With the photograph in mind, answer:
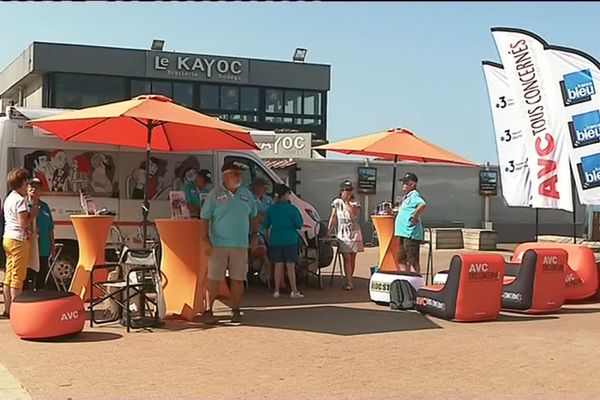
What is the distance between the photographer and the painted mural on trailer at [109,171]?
12.0 m

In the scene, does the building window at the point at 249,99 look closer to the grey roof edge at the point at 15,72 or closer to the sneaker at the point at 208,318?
the grey roof edge at the point at 15,72

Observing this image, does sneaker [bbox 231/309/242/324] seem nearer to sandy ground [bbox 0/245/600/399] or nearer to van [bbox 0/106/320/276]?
sandy ground [bbox 0/245/600/399]

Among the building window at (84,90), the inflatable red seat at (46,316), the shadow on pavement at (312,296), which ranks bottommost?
the shadow on pavement at (312,296)

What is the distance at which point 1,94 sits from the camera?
4294 cm

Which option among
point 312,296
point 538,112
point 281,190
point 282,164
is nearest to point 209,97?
point 282,164

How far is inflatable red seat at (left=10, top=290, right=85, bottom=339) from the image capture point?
838 centimetres

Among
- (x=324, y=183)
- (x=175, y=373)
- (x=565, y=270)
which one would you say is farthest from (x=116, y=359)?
(x=324, y=183)

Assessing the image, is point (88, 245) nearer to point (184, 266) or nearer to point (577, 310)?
point (184, 266)

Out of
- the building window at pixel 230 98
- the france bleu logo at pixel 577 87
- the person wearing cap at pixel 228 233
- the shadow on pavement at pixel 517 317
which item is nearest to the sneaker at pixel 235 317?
the person wearing cap at pixel 228 233

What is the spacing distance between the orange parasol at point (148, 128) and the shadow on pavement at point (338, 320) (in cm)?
191

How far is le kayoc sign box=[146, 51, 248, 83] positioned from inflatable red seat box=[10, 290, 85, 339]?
2860 centimetres

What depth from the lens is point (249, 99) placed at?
38.4m

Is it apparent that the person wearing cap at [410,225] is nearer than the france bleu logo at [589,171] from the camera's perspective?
Yes

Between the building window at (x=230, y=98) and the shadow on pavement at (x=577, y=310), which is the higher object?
the building window at (x=230, y=98)
